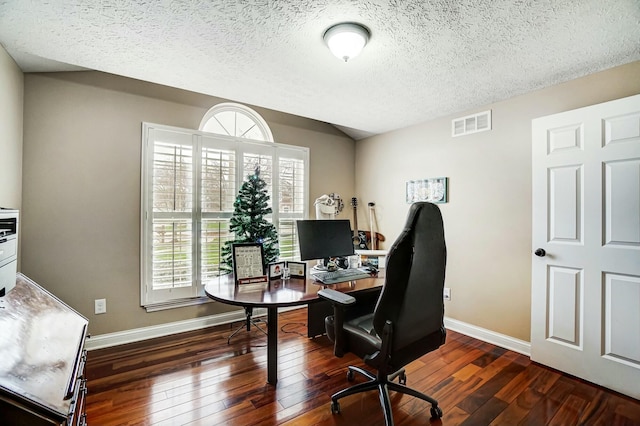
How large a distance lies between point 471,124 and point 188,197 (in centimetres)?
309

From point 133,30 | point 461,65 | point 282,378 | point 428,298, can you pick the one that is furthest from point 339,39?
point 282,378

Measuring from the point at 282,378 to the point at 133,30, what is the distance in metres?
2.56

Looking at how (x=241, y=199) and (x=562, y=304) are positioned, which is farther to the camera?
(x=241, y=199)

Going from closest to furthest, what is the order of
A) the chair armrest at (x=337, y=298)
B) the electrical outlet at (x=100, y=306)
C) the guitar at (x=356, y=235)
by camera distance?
1. the chair armrest at (x=337, y=298)
2. the electrical outlet at (x=100, y=306)
3. the guitar at (x=356, y=235)

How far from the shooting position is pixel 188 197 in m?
3.03

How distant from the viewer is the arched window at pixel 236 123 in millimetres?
3309

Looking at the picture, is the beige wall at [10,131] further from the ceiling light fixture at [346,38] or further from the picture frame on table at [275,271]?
the ceiling light fixture at [346,38]

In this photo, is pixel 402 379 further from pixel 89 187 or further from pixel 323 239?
pixel 89 187

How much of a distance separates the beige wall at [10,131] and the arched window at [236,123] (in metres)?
1.41

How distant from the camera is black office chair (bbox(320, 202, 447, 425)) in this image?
4.91 ft

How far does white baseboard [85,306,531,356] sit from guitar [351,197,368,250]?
1.37 meters

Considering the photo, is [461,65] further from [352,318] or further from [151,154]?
[151,154]

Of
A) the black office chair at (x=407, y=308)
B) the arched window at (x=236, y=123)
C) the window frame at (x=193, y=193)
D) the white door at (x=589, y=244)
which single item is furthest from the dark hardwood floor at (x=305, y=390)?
the arched window at (x=236, y=123)

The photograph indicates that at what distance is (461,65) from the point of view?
2203mm
